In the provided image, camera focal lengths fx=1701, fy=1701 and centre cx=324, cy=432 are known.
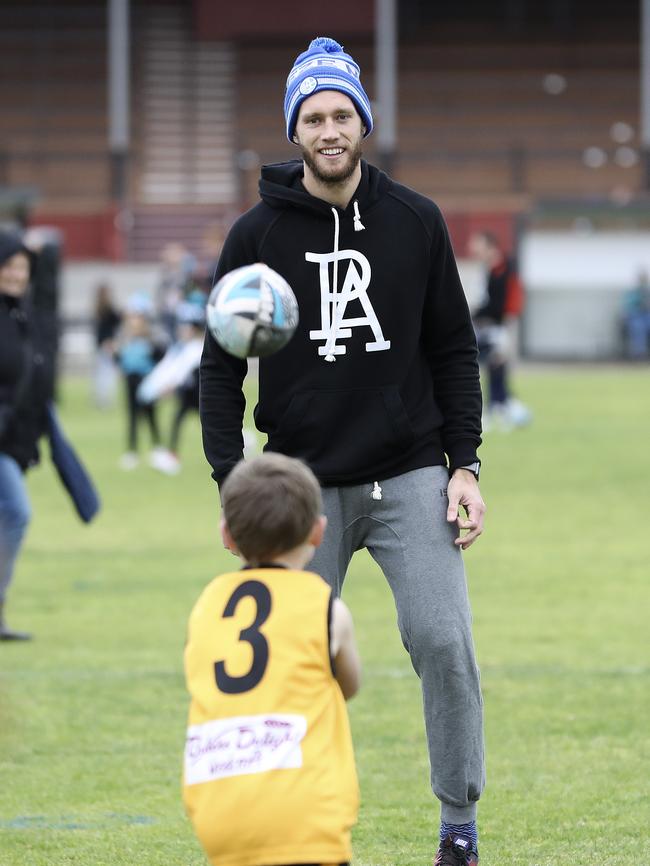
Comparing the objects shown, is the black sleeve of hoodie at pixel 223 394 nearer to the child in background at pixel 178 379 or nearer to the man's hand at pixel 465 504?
the man's hand at pixel 465 504

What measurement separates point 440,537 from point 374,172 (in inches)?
40.4

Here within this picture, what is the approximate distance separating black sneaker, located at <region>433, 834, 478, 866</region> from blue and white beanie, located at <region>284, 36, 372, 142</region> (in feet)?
6.47

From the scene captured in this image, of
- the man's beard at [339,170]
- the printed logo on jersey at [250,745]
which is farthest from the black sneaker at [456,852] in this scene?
the man's beard at [339,170]

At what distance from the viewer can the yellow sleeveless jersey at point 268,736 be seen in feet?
11.4

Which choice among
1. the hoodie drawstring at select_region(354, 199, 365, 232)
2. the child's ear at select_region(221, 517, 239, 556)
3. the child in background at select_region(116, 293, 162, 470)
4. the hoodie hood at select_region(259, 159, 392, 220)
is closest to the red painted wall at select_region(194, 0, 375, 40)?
the child in background at select_region(116, 293, 162, 470)

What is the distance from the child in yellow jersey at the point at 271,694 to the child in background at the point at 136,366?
13.4 meters

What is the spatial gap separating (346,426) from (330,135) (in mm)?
774

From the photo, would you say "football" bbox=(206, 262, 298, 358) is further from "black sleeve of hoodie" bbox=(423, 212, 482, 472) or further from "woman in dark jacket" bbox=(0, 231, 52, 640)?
"woman in dark jacket" bbox=(0, 231, 52, 640)

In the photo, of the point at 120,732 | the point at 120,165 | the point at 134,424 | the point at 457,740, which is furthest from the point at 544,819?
the point at 120,165

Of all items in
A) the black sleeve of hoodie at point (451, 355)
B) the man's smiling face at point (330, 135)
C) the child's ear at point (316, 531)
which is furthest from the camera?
the black sleeve of hoodie at point (451, 355)

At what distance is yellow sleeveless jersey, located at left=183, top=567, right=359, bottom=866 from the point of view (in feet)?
11.4

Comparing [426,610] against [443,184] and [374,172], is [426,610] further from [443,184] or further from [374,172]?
[443,184]

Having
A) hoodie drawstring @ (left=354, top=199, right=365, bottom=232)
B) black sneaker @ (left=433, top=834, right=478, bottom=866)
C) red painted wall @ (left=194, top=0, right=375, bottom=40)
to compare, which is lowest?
black sneaker @ (left=433, top=834, right=478, bottom=866)

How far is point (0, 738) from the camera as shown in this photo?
6391 mm
